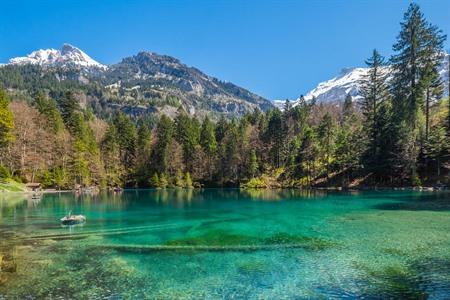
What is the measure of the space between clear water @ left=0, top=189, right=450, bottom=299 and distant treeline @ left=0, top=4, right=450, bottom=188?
3855cm

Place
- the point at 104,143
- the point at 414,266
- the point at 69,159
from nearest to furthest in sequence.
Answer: the point at 414,266
the point at 69,159
the point at 104,143

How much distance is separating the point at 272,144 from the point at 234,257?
99209 millimetres

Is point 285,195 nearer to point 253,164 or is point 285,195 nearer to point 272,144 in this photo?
point 253,164

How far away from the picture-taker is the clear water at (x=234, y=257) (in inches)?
632

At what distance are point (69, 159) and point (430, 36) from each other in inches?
3701

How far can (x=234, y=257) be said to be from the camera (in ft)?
73.3

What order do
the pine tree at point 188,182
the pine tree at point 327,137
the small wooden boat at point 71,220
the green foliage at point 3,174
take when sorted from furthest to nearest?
the pine tree at point 188,182
the pine tree at point 327,137
the green foliage at point 3,174
the small wooden boat at point 71,220


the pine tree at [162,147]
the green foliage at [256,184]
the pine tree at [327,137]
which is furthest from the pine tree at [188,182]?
the pine tree at [327,137]

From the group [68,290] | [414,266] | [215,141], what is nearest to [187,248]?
[68,290]

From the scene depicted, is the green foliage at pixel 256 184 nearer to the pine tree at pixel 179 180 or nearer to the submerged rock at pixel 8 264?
the pine tree at pixel 179 180

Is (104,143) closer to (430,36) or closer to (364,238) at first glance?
(430,36)

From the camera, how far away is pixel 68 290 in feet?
52.9

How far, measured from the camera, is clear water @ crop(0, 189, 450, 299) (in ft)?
52.7

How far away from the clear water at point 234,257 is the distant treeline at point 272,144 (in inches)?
1518
